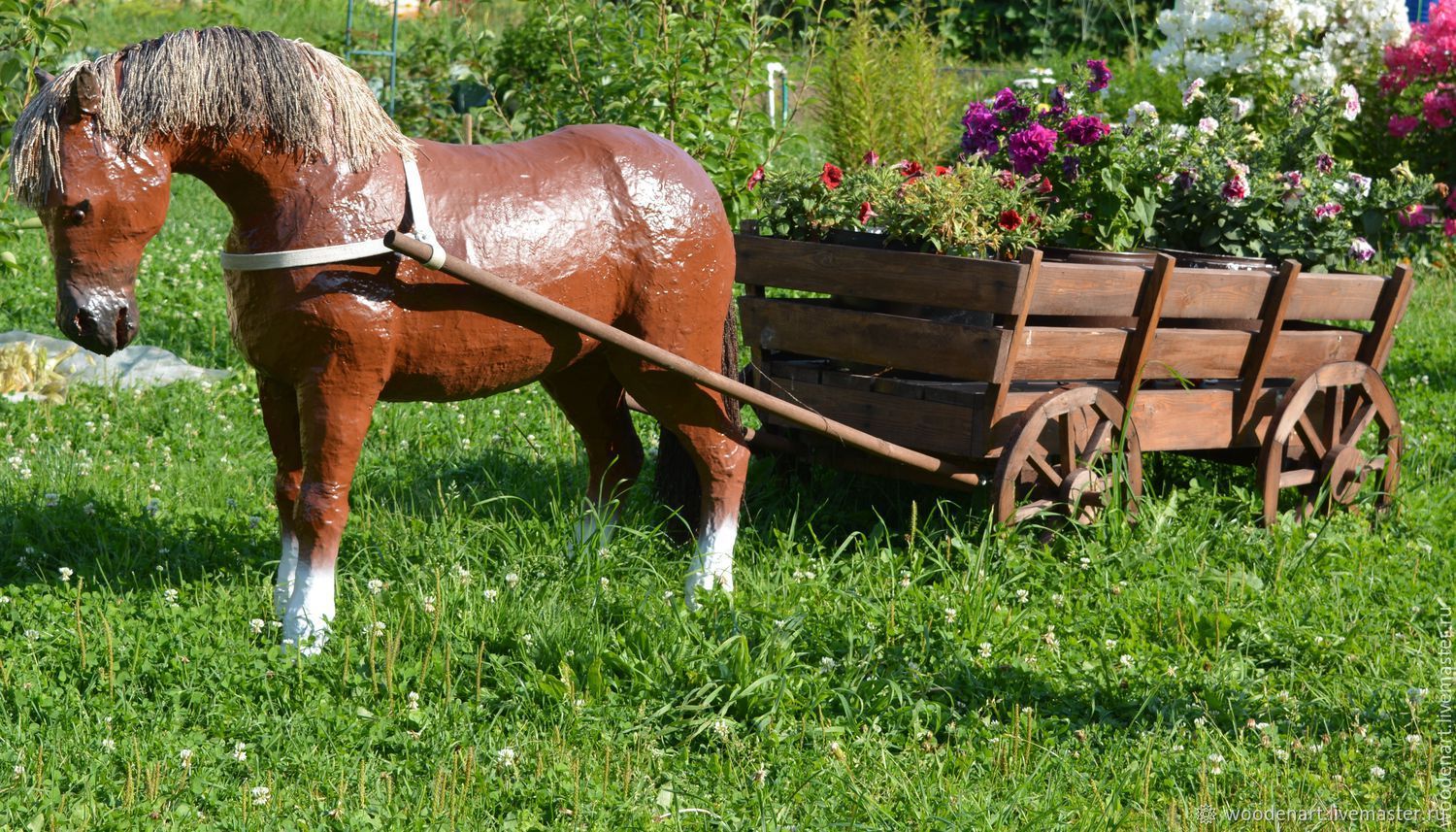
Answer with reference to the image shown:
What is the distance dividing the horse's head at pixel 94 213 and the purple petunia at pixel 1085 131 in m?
3.45

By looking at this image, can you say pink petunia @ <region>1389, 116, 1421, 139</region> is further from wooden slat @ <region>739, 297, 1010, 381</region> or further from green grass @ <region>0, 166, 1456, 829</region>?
wooden slat @ <region>739, 297, 1010, 381</region>

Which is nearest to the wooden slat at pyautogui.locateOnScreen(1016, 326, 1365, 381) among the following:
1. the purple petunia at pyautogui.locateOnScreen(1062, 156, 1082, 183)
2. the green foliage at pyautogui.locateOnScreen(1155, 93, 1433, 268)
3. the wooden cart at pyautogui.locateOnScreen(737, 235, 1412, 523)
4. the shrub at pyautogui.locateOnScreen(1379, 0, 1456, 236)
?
the wooden cart at pyautogui.locateOnScreen(737, 235, 1412, 523)

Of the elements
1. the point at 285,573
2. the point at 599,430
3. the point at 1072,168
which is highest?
the point at 1072,168

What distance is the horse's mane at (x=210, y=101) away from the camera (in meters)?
Answer: 3.15

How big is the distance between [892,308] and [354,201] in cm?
202

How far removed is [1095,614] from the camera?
166 inches

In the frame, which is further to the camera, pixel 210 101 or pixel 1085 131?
pixel 1085 131

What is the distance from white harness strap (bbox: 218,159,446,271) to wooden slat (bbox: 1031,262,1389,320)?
6.43ft

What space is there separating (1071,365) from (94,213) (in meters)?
3.00

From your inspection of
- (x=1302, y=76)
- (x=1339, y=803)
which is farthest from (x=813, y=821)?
(x=1302, y=76)

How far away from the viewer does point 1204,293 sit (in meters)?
4.74

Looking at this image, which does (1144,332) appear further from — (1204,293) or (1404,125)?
(1404,125)

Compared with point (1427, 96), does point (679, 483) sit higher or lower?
lower

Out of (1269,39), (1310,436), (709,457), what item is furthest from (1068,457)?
(1269,39)
